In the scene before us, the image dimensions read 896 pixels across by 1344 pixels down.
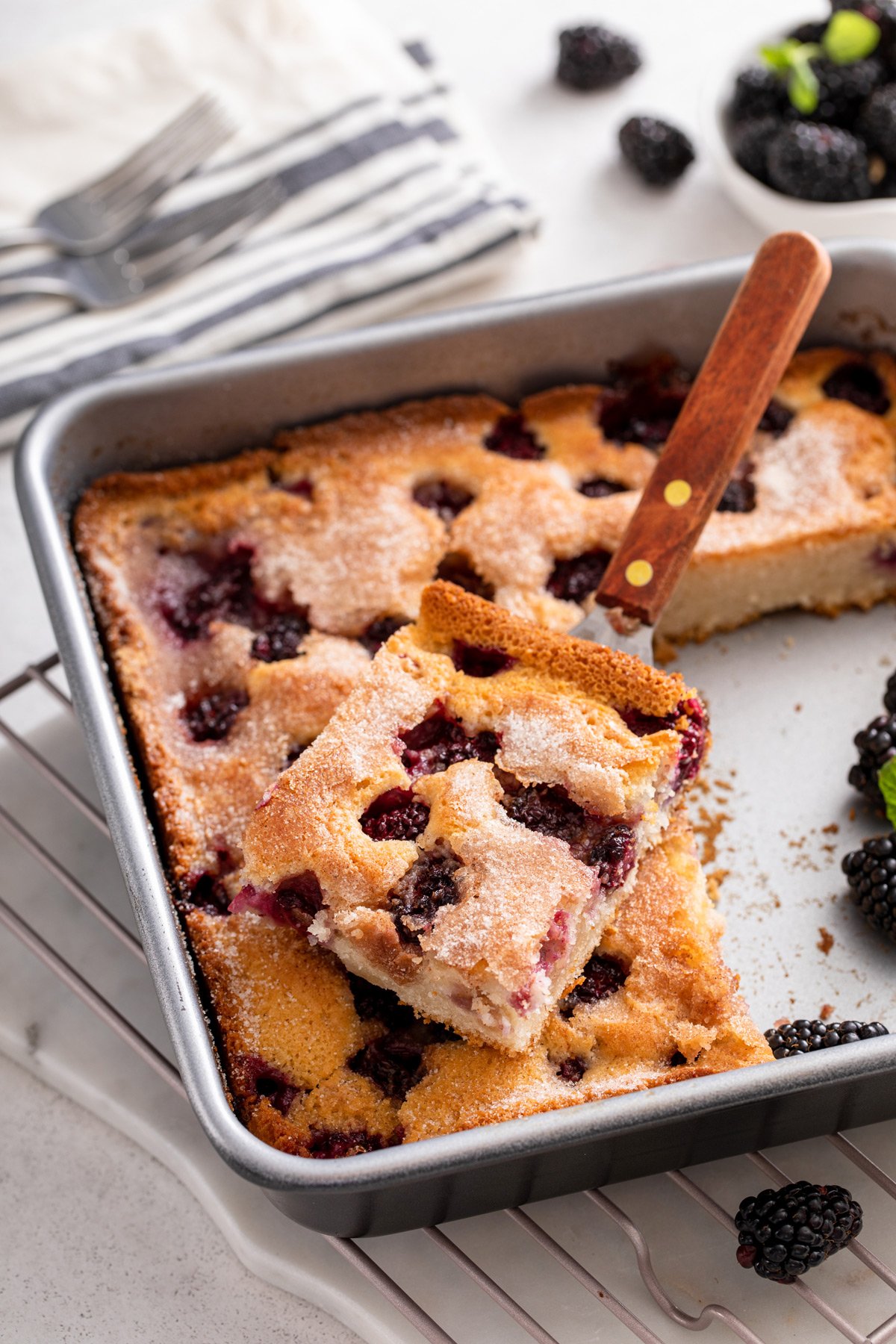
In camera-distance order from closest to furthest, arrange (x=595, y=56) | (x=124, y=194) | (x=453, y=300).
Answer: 1. (x=124, y=194)
2. (x=453, y=300)
3. (x=595, y=56)

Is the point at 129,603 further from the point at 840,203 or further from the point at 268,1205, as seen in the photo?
the point at 840,203

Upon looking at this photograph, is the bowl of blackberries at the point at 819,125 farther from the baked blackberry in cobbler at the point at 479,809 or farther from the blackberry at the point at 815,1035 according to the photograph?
the blackberry at the point at 815,1035

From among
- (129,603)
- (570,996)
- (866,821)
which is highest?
(129,603)

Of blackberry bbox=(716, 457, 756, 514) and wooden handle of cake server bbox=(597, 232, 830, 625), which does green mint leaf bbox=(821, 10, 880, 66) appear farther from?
blackberry bbox=(716, 457, 756, 514)

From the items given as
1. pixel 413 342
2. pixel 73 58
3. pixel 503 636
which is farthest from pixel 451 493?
pixel 73 58

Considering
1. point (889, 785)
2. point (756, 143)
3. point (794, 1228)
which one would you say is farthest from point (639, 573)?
point (756, 143)

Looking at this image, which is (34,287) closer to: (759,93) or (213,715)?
(213,715)
